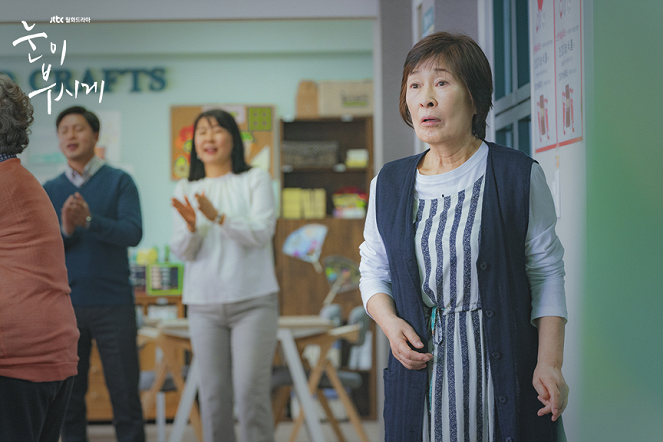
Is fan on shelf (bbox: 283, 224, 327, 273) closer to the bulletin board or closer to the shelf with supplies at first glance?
the shelf with supplies

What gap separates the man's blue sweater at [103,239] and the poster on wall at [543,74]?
179 cm

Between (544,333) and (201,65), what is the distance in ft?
17.9

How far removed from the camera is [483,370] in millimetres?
1223

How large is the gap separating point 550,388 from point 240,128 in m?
5.19

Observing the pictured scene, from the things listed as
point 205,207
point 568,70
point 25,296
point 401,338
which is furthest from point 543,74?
point 25,296

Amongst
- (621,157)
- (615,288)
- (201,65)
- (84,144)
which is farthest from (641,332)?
(201,65)

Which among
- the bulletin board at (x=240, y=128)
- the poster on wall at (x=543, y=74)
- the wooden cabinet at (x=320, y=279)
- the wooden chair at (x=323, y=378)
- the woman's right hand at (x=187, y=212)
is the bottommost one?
the wooden chair at (x=323, y=378)

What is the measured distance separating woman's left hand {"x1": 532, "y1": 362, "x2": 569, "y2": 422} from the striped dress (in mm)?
92

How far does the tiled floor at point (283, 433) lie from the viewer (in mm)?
4488

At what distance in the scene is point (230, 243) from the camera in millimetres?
2688

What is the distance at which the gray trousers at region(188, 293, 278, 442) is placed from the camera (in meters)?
2.61

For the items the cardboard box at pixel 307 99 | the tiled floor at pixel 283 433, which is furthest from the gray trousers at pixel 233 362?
the cardboard box at pixel 307 99

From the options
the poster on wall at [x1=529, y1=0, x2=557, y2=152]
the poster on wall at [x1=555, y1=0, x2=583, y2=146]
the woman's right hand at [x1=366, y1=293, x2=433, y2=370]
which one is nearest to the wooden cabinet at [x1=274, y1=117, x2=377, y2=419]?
the poster on wall at [x1=529, y1=0, x2=557, y2=152]

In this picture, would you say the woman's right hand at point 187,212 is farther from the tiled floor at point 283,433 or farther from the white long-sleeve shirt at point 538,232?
the tiled floor at point 283,433
